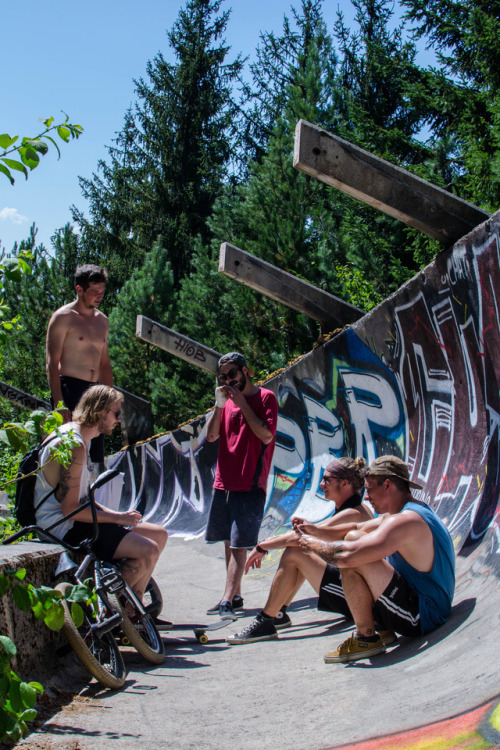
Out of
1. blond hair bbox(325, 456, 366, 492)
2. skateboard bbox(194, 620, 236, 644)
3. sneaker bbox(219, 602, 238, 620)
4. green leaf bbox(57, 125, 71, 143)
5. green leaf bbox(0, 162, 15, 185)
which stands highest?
green leaf bbox(57, 125, 71, 143)

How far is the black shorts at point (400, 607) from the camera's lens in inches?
139

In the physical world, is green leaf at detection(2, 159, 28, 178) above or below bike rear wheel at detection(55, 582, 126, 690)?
above

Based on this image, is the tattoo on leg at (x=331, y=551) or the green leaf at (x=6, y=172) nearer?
the green leaf at (x=6, y=172)

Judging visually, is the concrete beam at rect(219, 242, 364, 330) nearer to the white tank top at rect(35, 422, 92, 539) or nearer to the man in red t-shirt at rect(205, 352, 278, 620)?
the man in red t-shirt at rect(205, 352, 278, 620)

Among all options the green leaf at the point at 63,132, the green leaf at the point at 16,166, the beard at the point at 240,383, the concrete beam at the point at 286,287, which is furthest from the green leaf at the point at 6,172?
the concrete beam at the point at 286,287

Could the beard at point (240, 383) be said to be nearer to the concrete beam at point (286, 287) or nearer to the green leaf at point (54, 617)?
the concrete beam at point (286, 287)

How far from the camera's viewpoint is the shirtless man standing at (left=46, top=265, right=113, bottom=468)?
5410 mm

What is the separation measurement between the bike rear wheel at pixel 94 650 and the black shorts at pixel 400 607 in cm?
128

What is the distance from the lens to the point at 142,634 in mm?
3846

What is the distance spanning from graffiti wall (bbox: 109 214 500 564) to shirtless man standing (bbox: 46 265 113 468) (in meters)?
2.46

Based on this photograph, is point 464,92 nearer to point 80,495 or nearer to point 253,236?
point 253,236

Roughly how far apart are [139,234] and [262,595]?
25.3m

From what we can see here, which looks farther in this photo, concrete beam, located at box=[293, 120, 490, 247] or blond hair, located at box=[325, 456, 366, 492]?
concrete beam, located at box=[293, 120, 490, 247]

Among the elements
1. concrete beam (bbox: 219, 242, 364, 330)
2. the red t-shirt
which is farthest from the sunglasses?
concrete beam (bbox: 219, 242, 364, 330)
